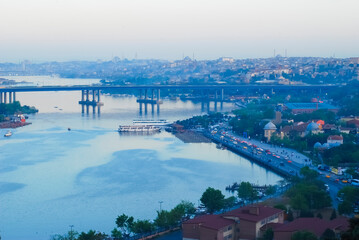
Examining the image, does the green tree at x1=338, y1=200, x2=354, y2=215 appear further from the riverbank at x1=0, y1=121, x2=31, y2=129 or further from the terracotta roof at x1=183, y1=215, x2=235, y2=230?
the riverbank at x1=0, y1=121, x2=31, y2=129

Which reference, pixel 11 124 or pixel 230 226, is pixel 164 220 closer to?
pixel 230 226

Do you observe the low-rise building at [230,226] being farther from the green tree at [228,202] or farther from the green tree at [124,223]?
the green tree at [228,202]

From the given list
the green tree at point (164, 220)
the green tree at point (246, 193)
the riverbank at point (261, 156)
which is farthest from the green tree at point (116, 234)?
the riverbank at point (261, 156)

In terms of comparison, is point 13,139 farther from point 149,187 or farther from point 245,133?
point 149,187

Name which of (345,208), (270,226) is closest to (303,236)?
(270,226)

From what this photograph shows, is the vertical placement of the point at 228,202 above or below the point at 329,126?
below

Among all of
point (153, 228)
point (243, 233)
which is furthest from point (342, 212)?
point (153, 228)

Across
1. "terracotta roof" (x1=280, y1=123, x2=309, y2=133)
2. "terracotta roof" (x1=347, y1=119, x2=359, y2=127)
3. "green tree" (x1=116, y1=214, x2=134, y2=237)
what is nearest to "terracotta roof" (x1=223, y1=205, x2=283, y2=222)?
"green tree" (x1=116, y1=214, x2=134, y2=237)
